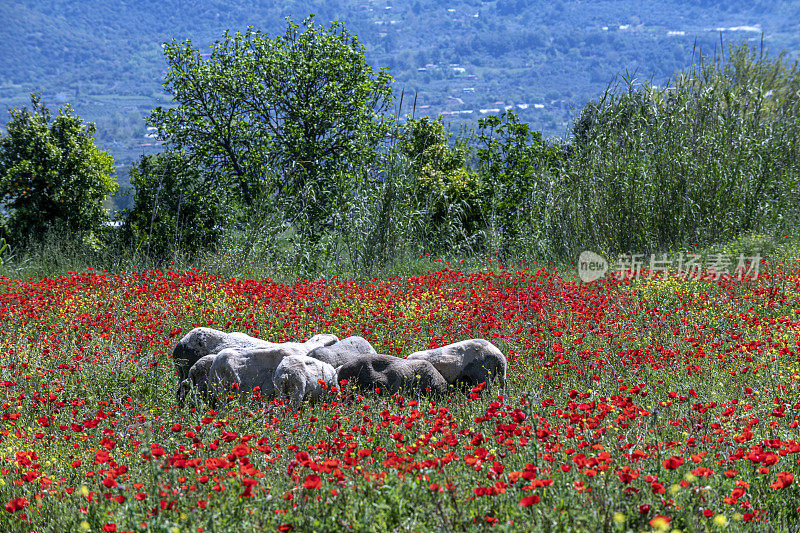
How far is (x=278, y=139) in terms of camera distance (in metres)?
12.3

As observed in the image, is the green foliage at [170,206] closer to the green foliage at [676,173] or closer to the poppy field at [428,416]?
the poppy field at [428,416]

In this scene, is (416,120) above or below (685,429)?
above

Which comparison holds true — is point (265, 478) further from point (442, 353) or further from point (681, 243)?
point (681, 243)

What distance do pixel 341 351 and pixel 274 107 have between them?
8.67m

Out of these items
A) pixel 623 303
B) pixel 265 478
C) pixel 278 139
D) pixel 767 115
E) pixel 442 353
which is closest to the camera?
pixel 265 478

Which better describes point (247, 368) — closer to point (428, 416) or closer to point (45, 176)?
point (428, 416)

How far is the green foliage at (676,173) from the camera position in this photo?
8.83 meters

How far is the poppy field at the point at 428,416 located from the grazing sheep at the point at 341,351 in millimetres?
564

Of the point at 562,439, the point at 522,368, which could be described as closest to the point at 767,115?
the point at 522,368

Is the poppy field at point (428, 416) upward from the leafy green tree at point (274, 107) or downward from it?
downward

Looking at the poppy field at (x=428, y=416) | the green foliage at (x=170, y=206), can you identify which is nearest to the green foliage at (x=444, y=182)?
the poppy field at (x=428, y=416)

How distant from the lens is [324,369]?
4.49m

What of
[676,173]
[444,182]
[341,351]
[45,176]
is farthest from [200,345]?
[444,182]

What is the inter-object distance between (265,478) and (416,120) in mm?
12722
